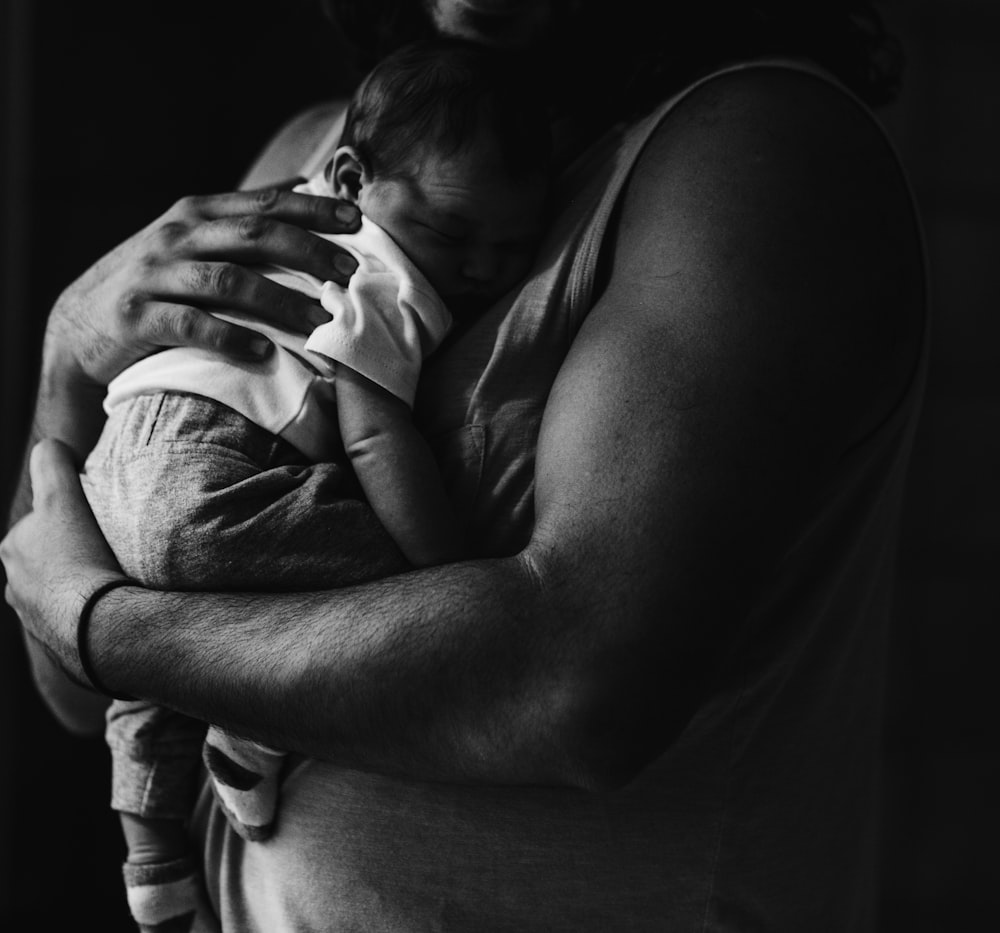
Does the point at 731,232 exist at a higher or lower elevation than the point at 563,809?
higher

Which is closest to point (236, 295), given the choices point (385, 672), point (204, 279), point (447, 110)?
point (204, 279)

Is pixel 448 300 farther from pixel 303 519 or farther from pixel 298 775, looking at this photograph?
pixel 298 775

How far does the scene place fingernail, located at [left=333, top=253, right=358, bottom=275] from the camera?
3.75 ft

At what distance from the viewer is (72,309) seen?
133 cm

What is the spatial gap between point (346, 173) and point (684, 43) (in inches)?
14.4

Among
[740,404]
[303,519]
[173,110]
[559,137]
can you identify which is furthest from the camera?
[173,110]

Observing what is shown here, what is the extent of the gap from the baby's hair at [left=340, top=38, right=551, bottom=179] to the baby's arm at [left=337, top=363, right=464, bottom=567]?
0.80ft

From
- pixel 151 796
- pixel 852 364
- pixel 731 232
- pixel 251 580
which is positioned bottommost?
pixel 151 796

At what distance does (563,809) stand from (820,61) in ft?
2.72

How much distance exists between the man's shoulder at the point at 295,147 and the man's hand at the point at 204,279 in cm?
33

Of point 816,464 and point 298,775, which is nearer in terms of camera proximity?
point 816,464

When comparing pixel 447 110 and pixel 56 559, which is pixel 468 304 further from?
pixel 56 559

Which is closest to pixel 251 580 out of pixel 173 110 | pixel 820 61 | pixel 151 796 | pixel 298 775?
pixel 298 775

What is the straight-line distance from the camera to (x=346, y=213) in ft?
3.90
